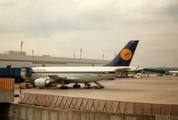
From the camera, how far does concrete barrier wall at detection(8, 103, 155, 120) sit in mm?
21570

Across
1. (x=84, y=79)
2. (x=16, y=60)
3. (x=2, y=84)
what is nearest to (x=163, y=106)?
(x=2, y=84)

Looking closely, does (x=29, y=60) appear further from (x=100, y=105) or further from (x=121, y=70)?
(x=100, y=105)

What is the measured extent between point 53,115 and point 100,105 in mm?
5101

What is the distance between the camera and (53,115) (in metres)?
26.0

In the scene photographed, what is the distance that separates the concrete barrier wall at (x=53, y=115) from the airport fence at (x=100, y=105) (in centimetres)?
77

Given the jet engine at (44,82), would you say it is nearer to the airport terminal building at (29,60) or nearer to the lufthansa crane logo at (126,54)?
the lufthansa crane logo at (126,54)

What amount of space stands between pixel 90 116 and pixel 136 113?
409 centimetres

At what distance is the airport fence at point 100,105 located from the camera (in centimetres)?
2081

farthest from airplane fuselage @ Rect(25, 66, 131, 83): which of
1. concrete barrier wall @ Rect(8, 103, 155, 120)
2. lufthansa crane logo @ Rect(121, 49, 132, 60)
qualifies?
concrete barrier wall @ Rect(8, 103, 155, 120)

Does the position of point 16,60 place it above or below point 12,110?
above

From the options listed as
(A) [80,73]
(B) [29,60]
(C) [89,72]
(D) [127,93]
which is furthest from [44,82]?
(B) [29,60]

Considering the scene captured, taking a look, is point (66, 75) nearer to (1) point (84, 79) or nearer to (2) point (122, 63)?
(1) point (84, 79)

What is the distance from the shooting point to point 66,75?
53500 mm

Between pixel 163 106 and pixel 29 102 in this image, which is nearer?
pixel 163 106
